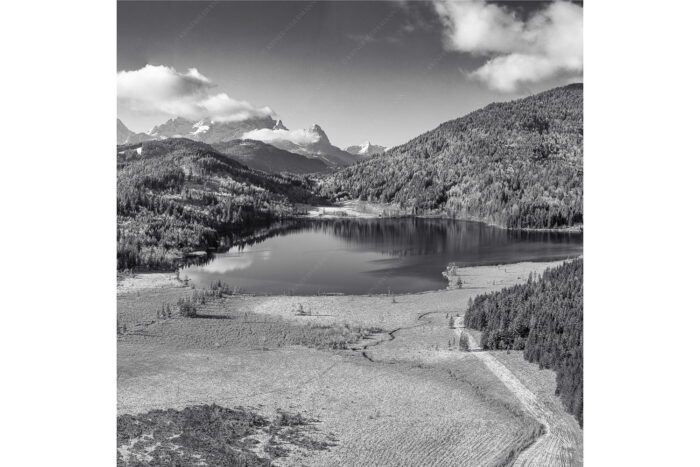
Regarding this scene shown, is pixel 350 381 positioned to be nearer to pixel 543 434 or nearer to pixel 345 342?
pixel 345 342

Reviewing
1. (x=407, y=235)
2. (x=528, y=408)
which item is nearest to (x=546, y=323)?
(x=528, y=408)

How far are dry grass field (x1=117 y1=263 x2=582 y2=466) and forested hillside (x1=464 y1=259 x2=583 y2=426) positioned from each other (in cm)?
73

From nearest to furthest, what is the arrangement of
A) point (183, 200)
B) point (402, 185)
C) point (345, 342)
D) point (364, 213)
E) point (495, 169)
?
1. point (345, 342)
2. point (183, 200)
3. point (364, 213)
4. point (495, 169)
5. point (402, 185)

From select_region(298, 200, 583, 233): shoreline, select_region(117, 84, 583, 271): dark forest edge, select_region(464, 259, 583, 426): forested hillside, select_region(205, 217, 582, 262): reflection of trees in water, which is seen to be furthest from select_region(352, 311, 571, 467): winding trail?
select_region(298, 200, 583, 233): shoreline

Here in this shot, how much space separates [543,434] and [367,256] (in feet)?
144

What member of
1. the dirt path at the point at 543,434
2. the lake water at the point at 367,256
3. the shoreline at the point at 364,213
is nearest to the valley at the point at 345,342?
the dirt path at the point at 543,434

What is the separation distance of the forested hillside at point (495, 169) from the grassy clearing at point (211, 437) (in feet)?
262

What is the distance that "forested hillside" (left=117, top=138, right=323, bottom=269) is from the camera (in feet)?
191

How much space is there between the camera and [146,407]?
17656 millimetres

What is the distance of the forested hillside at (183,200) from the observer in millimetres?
58125

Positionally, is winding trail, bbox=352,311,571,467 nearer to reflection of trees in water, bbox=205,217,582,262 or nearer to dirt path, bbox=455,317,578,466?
dirt path, bbox=455,317,578,466

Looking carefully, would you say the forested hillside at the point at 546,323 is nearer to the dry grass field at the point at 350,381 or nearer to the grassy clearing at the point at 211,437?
the dry grass field at the point at 350,381

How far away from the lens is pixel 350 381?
2105 cm
